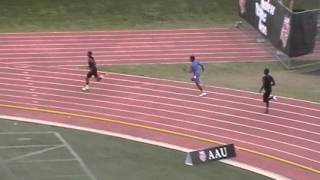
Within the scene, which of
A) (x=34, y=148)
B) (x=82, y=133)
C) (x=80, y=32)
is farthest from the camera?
(x=80, y=32)

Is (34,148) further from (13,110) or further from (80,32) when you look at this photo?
(80,32)

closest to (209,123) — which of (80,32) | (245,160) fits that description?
(245,160)

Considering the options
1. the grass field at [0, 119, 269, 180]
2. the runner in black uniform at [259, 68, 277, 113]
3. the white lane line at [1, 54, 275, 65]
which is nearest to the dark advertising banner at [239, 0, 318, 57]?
the white lane line at [1, 54, 275, 65]

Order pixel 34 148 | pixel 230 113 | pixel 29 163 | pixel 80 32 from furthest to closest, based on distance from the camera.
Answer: pixel 80 32 < pixel 230 113 < pixel 34 148 < pixel 29 163

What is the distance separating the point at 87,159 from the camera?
17.6m

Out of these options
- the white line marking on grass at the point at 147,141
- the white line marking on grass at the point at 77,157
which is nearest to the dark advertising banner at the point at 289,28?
the white line marking on grass at the point at 147,141

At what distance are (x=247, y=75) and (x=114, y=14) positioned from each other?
974 cm

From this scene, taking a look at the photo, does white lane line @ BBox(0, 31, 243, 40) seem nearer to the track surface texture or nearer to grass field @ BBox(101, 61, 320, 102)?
the track surface texture

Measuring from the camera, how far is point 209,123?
20.8m

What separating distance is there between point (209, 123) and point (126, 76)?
543 centimetres

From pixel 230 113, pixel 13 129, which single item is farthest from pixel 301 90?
pixel 13 129

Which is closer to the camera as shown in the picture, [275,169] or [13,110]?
[275,169]

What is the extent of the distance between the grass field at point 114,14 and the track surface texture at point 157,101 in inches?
68.0

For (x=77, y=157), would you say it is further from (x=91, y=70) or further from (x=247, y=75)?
(x=247, y=75)
